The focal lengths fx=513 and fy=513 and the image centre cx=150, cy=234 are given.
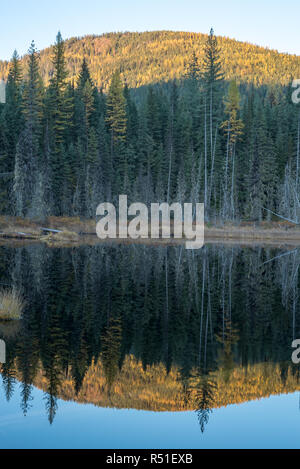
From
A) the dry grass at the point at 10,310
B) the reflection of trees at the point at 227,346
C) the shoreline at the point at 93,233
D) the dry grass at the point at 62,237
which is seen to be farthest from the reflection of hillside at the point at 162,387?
the dry grass at the point at 62,237

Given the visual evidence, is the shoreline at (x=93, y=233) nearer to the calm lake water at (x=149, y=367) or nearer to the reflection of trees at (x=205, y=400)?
the calm lake water at (x=149, y=367)

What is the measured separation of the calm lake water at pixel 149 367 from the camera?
24.4 feet

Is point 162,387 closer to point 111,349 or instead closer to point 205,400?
point 205,400

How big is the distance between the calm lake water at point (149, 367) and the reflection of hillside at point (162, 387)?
20mm

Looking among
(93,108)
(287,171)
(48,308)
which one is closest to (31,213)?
(93,108)

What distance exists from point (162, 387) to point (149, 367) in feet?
3.43

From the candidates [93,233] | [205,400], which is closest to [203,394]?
[205,400]

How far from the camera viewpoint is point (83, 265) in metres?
25.4

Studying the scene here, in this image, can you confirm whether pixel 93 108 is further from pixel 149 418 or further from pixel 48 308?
pixel 149 418

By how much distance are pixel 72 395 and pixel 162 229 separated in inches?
1561

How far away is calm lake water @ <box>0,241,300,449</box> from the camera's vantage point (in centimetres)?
744

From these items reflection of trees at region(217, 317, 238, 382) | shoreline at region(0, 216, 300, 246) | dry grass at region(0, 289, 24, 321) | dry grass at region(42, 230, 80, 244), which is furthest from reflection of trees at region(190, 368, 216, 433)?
dry grass at region(42, 230, 80, 244)

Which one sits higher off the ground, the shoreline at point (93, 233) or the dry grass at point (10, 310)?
the dry grass at point (10, 310)

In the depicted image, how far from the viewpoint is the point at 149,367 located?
1009cm
